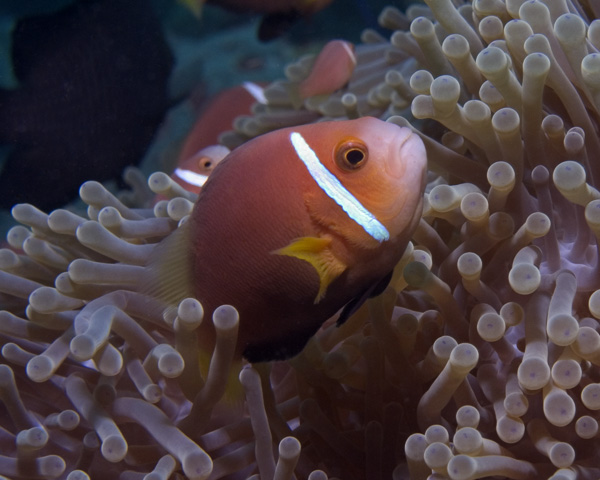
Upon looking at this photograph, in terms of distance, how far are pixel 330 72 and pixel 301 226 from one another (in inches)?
57.0

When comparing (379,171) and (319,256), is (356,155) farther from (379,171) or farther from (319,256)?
(319,256)

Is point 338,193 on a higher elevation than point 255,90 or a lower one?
higher

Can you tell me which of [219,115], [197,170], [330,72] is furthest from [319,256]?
[219,115]

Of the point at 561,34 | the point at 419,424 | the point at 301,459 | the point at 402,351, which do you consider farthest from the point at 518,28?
the point at 301,459

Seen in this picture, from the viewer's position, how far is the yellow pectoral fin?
2.76 ft

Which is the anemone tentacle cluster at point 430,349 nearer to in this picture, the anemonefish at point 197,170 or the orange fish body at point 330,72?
the anemonefish at point 197,170

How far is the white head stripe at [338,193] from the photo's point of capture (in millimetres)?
859

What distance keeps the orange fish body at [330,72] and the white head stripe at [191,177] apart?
50 cm

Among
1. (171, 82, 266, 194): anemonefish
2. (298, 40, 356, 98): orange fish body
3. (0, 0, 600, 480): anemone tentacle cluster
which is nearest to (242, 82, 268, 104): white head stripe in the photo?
(171, 82, 266, 194): anemonefish

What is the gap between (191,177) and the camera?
2.02m

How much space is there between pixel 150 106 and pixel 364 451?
2.47 metres

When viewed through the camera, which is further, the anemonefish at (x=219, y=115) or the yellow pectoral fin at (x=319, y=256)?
the anemonefish at (x=219, y=115)

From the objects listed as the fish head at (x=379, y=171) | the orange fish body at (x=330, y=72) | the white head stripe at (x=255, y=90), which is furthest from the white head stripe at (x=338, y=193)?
the white head stripe at (x=255, y=90)

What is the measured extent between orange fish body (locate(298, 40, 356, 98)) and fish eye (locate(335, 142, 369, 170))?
1310 millimetres
